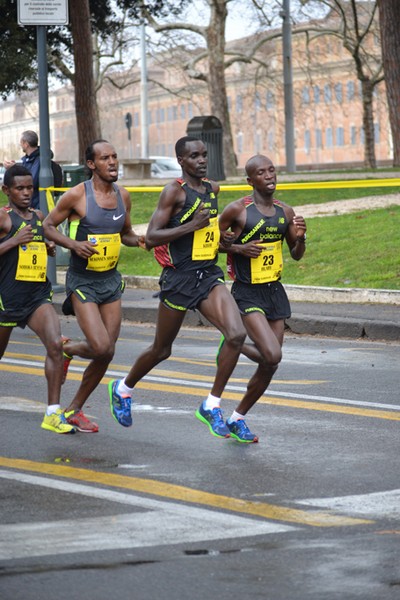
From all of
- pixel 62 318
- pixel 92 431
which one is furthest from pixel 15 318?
pixel 62 318

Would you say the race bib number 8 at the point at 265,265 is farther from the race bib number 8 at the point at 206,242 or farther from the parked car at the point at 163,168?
the parked car at the point at 163,168

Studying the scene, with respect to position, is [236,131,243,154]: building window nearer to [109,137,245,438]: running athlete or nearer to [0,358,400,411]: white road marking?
[0,358,400,411]: white road marking

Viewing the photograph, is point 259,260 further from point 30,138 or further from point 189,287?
point 30,138

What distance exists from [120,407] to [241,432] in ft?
2.90

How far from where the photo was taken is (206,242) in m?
9.03

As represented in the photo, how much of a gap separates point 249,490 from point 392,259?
12.0 metres

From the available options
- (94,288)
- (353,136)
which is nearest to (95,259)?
(94,288)

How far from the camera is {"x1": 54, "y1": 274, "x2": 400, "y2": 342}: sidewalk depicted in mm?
15070

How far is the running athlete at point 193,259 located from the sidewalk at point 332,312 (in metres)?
5.38

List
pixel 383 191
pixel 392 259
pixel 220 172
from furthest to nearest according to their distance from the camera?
pixel 220 172, pixel 383 191, pixel 392 259

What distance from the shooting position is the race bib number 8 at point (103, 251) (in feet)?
29.7

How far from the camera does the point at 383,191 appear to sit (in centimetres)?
2622

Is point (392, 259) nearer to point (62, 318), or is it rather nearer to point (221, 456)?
point (62, 318)

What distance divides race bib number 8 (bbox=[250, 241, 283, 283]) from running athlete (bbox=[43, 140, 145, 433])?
30.5 inches
